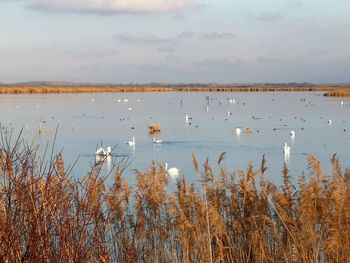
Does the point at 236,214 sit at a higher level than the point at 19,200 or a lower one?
lower

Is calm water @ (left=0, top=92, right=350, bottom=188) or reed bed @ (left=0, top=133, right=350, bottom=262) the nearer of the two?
reed bed @ (left=0, top=133, right=350, bottom=262)

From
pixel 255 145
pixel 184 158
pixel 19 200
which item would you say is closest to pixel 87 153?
pixel 184 158

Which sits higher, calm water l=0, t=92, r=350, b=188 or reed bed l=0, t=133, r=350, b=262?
reed bed l=0, t=133, r=350, b=262

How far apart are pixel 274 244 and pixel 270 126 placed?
24614mm

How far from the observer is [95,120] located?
34.4 metres

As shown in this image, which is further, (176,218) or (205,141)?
(205,141)

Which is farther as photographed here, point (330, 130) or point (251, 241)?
point (330, 130)

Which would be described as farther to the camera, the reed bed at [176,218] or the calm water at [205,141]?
the calm water at [205,141]

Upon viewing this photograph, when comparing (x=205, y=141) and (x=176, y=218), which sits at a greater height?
(x=176, y=218)

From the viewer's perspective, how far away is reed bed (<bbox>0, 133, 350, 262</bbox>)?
3.07 m

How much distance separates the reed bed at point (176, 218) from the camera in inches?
121

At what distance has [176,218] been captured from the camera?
203 inches

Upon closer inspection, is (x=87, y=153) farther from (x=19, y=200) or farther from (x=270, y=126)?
(x=19, y=200)

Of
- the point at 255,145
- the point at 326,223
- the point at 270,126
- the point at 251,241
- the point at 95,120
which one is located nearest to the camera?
the point at 326,223
